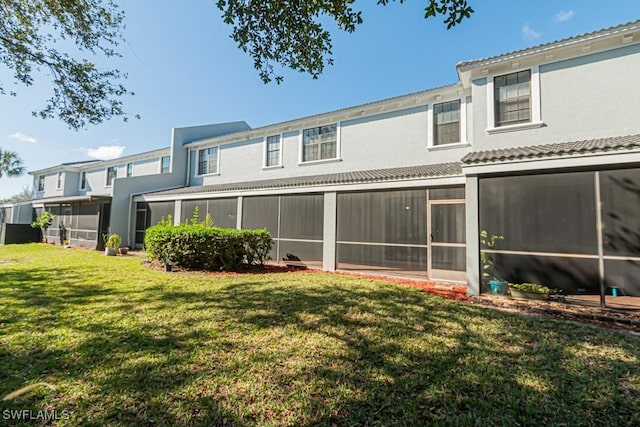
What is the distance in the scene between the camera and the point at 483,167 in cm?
713

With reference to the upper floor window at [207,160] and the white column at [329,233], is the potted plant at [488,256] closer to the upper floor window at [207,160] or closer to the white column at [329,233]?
the white column at [329,233]

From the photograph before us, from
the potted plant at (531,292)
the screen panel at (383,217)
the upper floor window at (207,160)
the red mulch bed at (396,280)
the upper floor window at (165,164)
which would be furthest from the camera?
the upper floor window at (165,164)

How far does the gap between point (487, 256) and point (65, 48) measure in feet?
43.2

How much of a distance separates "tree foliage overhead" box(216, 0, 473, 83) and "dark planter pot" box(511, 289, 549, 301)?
624 centimetres

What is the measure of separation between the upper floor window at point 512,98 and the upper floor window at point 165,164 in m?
19.2

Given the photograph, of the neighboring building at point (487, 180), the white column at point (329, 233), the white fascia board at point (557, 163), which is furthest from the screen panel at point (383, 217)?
the white fascia board at point (557, 163)

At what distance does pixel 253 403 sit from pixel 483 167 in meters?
7.04

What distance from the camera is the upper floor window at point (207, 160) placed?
59.6 feet

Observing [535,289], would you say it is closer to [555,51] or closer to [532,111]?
[532,111]

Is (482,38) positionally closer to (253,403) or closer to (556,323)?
(556,323)

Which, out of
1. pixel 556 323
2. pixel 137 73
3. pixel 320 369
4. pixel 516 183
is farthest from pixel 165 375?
pixel 137 73

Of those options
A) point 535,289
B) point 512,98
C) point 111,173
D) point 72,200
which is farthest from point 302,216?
point 111,173

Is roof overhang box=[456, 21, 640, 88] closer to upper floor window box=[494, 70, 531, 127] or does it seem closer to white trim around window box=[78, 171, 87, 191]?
upper floor window box=[494, 70, 531, 127]

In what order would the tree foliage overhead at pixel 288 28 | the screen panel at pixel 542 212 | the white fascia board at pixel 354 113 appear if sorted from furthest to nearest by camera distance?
the white fascia board at pixel 354 113 < the screen panel at pixel 542 212 < the tree foliage overhead at pixel 288 28
